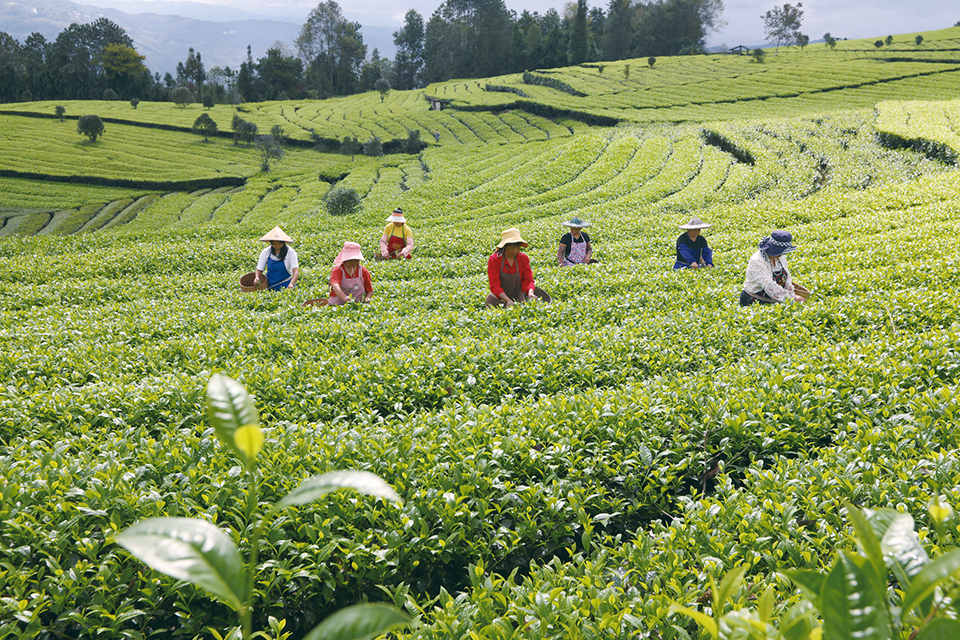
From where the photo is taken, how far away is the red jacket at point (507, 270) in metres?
9.47

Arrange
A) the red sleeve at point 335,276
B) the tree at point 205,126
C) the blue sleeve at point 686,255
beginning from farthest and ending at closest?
the tree at point 205,126
the blue sleeve at point 686,255
the red sleeve at point 335,276

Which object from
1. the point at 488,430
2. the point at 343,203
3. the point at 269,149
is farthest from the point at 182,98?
the point at 488,430

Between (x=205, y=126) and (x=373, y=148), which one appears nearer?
(x=373, y=148)

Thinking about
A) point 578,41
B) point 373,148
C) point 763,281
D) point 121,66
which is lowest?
point 763,281

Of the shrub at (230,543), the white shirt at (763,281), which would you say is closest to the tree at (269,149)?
the white shirt at (763,281)

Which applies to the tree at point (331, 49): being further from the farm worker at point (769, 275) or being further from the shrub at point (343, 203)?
the farm worker at point (769, 275)

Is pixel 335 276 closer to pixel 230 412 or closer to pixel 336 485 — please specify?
pixel 230 412

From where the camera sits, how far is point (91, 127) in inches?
2222

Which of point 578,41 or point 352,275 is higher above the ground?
point 578,41

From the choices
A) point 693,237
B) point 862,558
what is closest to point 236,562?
point 862,558

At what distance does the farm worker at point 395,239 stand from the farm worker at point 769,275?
8864mm

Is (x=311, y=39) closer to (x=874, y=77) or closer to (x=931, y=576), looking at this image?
(x=874, y=77)

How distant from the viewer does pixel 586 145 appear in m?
38.5

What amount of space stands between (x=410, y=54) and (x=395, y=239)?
122976 mm
